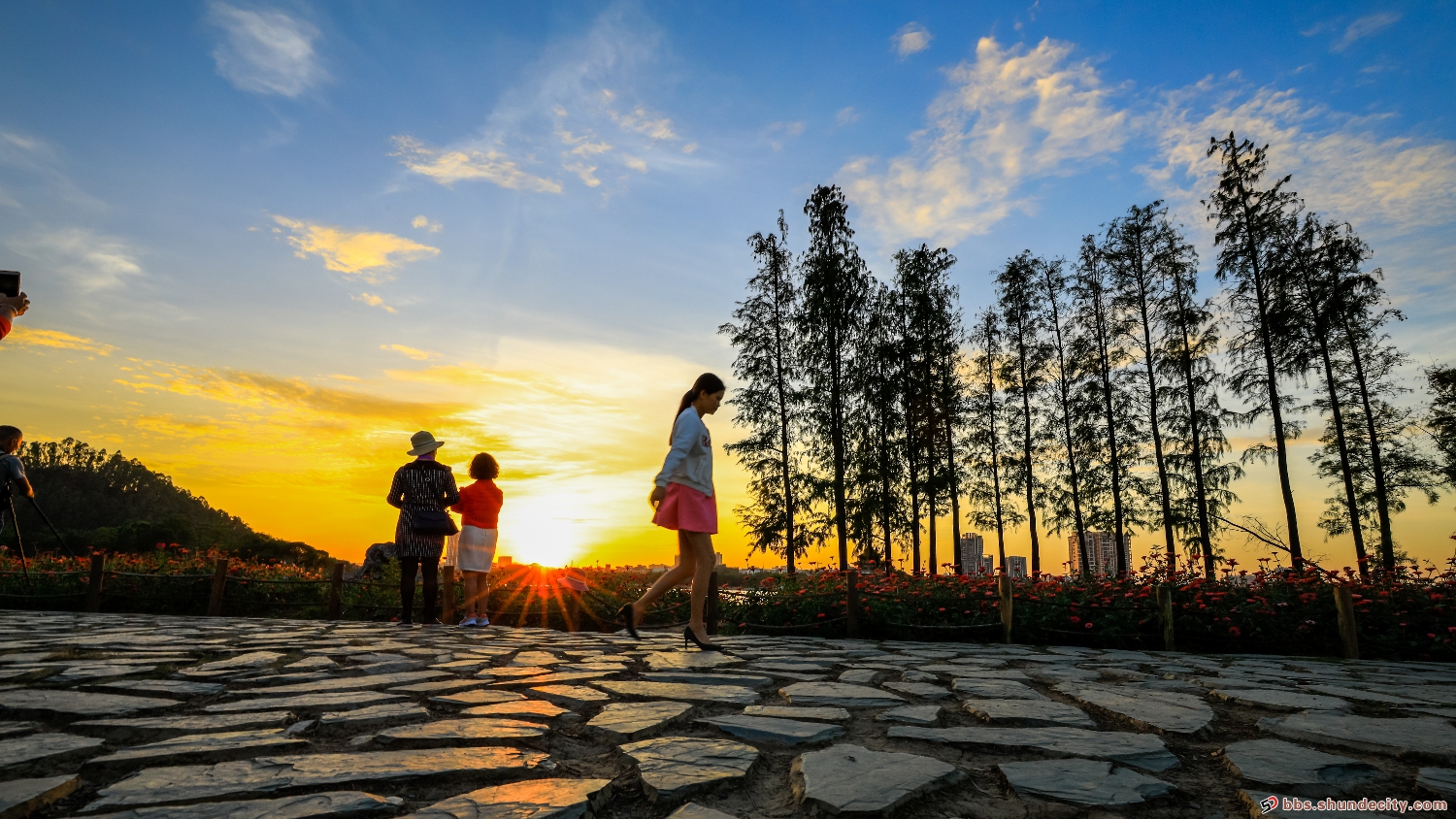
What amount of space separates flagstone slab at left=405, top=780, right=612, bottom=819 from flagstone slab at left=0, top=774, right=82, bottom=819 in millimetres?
829

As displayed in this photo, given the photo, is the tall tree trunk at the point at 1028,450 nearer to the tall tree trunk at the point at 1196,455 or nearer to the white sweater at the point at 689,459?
the tall tree trunk at the point at 1196,455

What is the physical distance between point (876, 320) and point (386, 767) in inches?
779

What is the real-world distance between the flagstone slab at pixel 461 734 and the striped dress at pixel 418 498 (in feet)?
18.3

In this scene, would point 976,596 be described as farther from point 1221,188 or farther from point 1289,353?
point 1221,188

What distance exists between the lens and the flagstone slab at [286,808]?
148 centimetres

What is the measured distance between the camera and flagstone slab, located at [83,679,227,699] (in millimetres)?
2910

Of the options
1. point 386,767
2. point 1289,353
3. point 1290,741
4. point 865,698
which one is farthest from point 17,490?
point 1289,353

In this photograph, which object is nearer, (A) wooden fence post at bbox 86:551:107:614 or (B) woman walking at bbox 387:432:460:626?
(B) woman walking at bbox 387:432:460:626

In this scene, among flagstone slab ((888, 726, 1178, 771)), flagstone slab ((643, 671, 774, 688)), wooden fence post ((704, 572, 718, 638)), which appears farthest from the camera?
wooden fence post ((704, 572, 718, 638))

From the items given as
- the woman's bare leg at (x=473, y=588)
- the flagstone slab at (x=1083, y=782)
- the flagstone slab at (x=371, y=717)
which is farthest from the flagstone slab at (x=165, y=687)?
the woman's bare leg at (x=473, y=588)

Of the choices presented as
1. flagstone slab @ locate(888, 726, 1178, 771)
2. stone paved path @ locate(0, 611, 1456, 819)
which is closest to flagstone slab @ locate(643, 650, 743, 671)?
stone paved path @ locate(0, 611, 1456, 819)

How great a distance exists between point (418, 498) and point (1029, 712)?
6587 millimetres

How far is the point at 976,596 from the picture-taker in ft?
29.8

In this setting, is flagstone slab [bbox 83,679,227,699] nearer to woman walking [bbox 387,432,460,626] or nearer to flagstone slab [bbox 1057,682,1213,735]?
flagstone slab [bbox 1057,682,1213,735]
